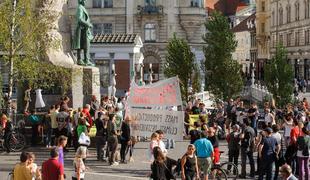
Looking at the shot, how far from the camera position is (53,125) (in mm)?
21969

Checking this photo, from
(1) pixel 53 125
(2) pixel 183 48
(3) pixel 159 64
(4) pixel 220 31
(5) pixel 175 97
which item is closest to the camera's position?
(5) pixel 175 97

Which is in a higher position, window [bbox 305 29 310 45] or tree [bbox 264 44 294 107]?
window [bbox 305 29 310 45]

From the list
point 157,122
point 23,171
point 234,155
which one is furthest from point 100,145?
point 23,171

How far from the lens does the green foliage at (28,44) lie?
77.4 feet

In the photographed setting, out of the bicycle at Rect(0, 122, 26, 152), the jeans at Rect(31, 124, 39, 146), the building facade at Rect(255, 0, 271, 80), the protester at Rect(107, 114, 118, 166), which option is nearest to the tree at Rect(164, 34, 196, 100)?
the jeans at Rect(31, 124, 39, 146)

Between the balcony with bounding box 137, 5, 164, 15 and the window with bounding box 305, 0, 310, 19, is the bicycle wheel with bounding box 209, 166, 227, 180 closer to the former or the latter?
the balcony with bounding box 137, 5, 164, 15

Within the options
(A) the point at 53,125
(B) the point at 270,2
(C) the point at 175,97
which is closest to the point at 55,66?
(A) the point at 53,125

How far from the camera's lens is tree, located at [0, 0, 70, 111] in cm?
2358

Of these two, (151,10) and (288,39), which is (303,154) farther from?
(288,39)

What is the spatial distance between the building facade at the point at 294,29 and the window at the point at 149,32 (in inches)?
588

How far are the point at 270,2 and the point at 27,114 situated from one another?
77145 millimetres

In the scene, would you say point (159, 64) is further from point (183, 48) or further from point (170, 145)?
point (170, 145)

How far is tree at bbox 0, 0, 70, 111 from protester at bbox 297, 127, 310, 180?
939cm

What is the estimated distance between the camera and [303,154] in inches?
673
